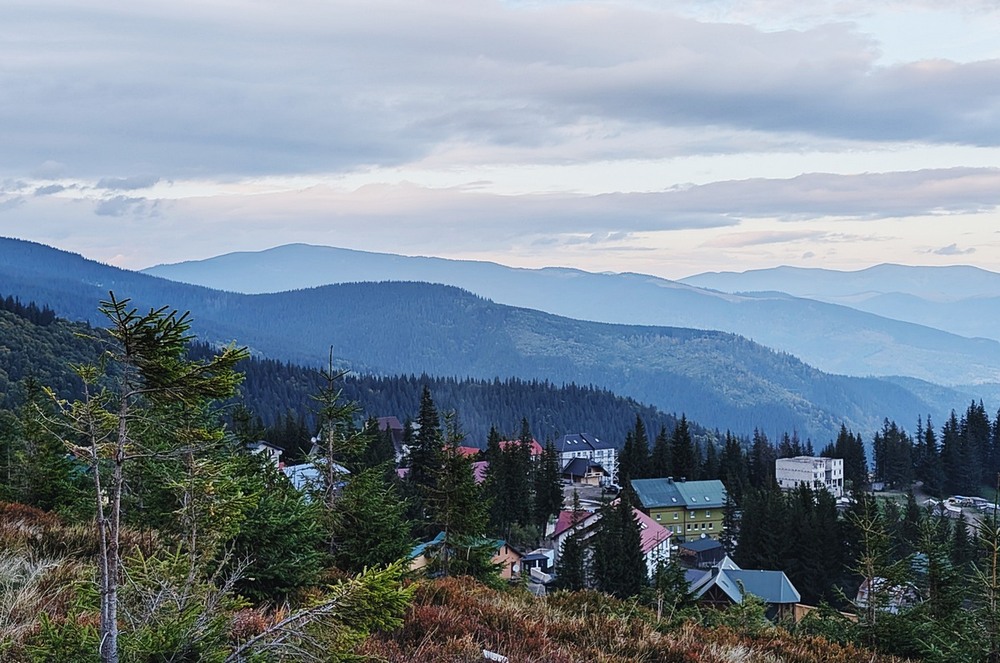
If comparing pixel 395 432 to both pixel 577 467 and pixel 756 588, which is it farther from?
pixel 756 588

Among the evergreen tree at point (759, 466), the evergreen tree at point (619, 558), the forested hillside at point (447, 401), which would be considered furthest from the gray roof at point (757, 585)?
the forested hillside at point (447, 401)

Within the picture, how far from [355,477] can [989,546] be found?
44.3ft

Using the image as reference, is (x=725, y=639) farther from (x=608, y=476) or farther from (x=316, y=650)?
(x=608, y=476)

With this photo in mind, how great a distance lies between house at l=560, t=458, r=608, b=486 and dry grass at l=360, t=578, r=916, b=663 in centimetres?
9005

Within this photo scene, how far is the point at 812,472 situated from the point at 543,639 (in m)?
92.4

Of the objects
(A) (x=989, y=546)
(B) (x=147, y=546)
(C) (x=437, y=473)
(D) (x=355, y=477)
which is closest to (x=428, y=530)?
(C) (x=437, y=473)

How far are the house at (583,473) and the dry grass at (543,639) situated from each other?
90.1m

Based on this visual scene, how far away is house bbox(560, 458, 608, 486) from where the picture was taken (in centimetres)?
10081

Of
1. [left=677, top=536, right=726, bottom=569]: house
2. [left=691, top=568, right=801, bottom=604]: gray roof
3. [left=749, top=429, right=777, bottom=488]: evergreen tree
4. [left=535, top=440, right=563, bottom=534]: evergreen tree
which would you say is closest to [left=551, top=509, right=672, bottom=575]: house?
[left=535, top=440, right=563, bottom=534]: evergreen tree

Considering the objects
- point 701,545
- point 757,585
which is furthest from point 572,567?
point 701,545

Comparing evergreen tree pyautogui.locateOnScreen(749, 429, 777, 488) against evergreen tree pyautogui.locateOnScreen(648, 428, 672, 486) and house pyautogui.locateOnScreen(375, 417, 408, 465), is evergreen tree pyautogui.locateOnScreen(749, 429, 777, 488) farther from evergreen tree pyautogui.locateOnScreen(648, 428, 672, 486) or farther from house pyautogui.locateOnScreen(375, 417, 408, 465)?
house pyautogui.locateOnScreen(375, 417, 408, 465)

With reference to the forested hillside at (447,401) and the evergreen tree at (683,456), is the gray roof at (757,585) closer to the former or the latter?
the evergreen tree at (683,456)

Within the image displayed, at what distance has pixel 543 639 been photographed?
25.3ft

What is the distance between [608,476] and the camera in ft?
344
